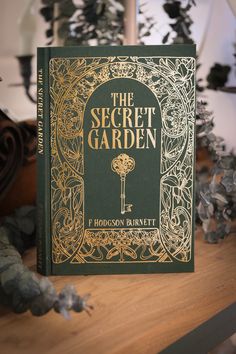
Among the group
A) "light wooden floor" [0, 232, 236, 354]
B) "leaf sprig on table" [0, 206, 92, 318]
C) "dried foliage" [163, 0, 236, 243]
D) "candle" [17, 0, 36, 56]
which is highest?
"candle" [17, 0, 36, 56]

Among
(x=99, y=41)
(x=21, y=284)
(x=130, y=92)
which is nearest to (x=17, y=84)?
(x=99, y=41)

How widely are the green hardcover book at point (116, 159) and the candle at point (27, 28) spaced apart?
33cm

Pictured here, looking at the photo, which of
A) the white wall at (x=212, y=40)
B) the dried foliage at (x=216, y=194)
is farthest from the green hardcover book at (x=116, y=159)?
the white wall at (x=212, y=40)

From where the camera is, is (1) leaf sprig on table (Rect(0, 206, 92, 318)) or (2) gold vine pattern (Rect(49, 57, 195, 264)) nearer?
(1) leaf sprig on table (Rect(0, 206, 92, 318))

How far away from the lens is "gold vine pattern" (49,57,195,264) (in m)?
0.82

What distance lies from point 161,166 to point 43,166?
16 cm

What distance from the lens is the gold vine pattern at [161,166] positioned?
2.69 ft

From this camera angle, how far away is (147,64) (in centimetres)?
82

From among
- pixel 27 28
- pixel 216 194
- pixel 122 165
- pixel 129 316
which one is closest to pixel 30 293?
pixel 129 316

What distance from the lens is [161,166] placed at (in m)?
0.85

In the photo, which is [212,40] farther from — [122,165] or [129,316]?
[129,316]

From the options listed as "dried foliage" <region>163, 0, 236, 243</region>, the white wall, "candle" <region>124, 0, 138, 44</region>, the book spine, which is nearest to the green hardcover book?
the book spine

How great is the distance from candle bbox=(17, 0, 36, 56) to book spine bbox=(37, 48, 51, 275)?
0.32 m

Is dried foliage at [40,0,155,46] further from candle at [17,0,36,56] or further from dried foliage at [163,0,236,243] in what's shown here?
dried foliage at [163,0,236,243]
